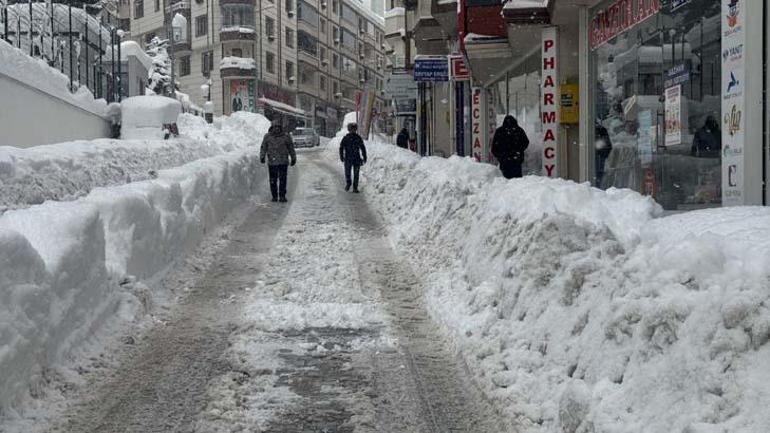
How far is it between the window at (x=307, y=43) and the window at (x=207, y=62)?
10432mm

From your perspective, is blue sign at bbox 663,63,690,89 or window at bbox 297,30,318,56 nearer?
blue sign at bbox 663,63,690,89

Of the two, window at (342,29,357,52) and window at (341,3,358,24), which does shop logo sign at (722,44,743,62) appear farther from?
window at (341,3,358,24)

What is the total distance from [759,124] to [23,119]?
38.7 feet

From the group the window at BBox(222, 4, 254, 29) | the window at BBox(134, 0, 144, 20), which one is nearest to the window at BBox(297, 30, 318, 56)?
the window at BBox(222, 4, 254, 29)

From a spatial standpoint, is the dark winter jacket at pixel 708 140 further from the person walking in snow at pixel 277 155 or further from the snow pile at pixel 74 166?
the person walking in snow at pixel 277 155

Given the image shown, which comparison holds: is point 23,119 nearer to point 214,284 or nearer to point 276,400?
point 214,284

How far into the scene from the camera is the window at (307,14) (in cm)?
6762

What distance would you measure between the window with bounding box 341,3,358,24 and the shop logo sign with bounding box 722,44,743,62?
245 ft

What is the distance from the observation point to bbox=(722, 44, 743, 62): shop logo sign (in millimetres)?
6977

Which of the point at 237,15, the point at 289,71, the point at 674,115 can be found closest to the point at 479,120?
the point at 674,115

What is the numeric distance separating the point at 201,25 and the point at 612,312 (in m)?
59.1

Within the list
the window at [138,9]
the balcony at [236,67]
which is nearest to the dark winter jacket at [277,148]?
the balcony at [236,67]

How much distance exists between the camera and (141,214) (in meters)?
7.59

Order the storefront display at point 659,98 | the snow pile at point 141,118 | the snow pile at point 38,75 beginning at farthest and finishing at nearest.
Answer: the snow pile at point 141,118 < the snow pile at point 38,75 < the storefront display at point 659,98
